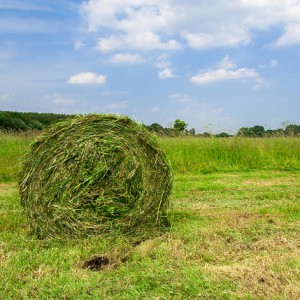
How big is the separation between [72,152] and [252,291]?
99.1 inches

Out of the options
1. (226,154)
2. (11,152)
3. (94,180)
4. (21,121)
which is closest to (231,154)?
(226,154)

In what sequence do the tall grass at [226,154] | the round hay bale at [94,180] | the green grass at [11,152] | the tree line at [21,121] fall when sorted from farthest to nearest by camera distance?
the tree line at [21,121] → the tall grass at [226,154] → the green grass at [11,152] → the round hay bale at [94,180]

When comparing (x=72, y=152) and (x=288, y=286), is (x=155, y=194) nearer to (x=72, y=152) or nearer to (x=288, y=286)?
(x=72, y=152)

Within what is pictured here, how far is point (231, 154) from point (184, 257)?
817cm

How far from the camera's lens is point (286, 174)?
1049cm

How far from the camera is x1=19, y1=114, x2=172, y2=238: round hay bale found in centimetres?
484

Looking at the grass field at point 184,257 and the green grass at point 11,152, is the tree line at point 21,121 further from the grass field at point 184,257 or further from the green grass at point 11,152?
the grass field at point 184,257

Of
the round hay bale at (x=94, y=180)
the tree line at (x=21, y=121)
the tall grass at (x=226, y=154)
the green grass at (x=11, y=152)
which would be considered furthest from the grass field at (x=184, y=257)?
the tree line at (x=21, y=121)

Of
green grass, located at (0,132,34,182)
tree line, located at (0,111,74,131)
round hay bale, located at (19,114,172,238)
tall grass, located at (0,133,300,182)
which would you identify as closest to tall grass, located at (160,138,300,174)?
tall grass, located at (0,133,300,182)

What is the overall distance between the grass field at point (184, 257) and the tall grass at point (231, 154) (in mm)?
3827

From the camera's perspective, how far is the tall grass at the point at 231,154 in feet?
37.0

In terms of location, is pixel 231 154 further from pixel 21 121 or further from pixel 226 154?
pixel 21 121

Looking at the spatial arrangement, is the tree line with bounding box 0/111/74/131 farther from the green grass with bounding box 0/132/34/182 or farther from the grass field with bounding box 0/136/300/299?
the grass field with bounding box 0/136/300/299

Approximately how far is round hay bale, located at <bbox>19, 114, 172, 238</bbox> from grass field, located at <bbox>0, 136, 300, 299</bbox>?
0.25 metres
